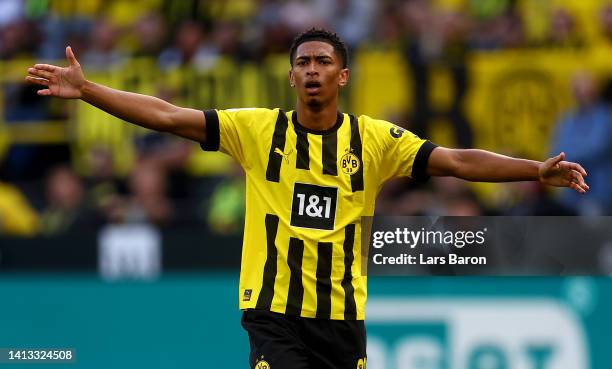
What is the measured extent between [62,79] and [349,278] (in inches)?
65.3

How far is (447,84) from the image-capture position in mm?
11914

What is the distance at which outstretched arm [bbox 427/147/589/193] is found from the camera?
5.71m

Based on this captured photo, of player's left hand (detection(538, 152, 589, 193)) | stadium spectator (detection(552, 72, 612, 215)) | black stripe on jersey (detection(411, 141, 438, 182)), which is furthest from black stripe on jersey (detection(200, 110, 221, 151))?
stadium spectator (detection(552, 72, 612, 215))

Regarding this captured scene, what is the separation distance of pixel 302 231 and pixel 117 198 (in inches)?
251

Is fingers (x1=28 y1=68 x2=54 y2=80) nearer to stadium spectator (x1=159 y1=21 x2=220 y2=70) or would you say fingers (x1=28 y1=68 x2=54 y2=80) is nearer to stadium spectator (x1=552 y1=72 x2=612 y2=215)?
stadium spectator (x1=552 y1=72 x2=612 y2=215)

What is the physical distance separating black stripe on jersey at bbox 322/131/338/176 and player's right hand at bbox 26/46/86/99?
119 centimetres

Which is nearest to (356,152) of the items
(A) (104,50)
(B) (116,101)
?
(B) (116,101)

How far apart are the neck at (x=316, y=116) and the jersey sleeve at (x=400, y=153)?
236mm

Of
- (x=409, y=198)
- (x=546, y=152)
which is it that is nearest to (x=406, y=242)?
(x=409, y=198)

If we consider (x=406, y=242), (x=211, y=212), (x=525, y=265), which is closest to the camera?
(x=406, y=242)

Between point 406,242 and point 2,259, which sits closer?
point 406,242

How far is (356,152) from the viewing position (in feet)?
19.1

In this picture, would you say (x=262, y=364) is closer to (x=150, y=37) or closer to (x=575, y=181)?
(x=575, y=181)

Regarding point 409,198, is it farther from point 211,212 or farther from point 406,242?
point 406,242
